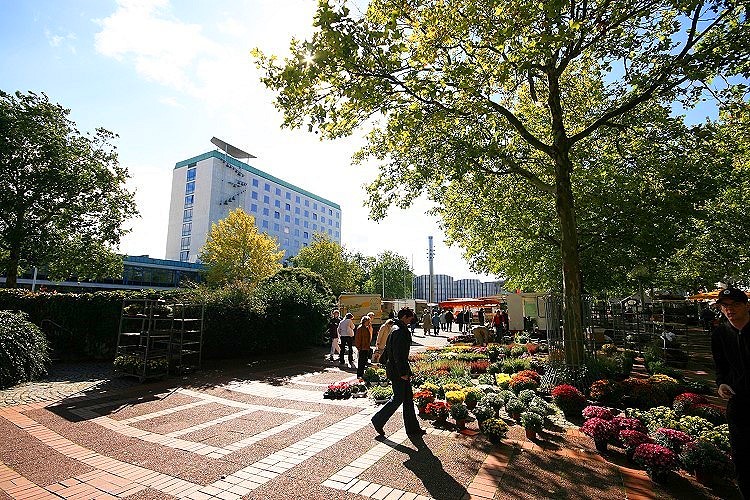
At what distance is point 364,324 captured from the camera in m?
11.5

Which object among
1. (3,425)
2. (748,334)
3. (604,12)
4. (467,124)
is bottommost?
(3,425)

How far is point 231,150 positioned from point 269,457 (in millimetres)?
78492

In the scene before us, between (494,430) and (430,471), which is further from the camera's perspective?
(494,430)

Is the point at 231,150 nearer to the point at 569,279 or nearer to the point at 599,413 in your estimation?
the point at 569,279

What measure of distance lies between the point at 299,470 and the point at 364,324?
7.04 metres

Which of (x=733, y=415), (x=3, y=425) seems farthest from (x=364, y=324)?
(x=733, y=415)

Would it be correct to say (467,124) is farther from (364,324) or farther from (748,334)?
(748,334)

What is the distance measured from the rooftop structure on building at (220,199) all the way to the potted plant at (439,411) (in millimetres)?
60883

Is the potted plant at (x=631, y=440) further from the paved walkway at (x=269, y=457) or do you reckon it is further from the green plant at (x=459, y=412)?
the green plant at (x=459, y=412)

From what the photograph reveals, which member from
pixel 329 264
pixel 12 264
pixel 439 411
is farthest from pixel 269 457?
pixel 329 264

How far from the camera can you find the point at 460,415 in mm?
5805

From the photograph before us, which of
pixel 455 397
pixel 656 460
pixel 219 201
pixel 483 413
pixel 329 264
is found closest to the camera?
pixel 656 460

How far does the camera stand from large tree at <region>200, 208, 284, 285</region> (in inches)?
1325

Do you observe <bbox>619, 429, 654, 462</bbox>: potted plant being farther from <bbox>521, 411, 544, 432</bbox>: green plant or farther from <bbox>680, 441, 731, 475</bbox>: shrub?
<bbox>521, 411, 544, 432</bbox>: green plant
